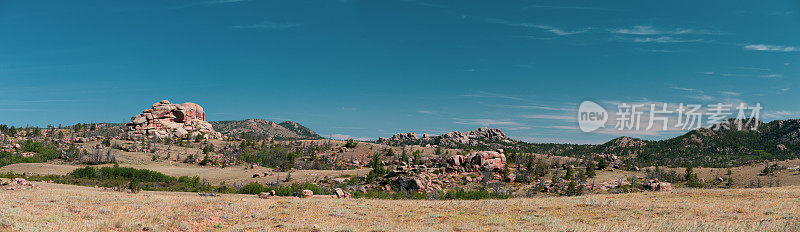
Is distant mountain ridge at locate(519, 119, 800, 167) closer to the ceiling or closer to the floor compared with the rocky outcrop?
closer to the ceiling

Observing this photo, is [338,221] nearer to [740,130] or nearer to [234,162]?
[234,162]

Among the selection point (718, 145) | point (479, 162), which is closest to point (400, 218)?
point (479, 162)

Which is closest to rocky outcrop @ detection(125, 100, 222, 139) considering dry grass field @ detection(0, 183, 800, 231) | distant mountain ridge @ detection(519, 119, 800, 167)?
distant mountain ridge @ detection(519, 119, 800, 167)

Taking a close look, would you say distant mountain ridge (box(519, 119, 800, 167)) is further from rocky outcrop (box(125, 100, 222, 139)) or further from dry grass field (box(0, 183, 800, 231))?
rocky outcrop (box(125, 100, 222, 139))

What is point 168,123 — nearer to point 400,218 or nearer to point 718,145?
point 400,218

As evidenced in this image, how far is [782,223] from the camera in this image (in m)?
16.1

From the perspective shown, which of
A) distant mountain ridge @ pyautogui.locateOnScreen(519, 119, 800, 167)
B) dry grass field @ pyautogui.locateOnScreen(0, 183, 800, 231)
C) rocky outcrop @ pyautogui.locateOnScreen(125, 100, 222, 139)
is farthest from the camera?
rocky outcrop @ pyautogui.locateOnScreen(125, 100, 222, 139)

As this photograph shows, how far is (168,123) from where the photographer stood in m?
175

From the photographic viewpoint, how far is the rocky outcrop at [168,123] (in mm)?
165125

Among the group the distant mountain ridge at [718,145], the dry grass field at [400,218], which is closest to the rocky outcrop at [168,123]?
the distant mountain ridge at [718,145]

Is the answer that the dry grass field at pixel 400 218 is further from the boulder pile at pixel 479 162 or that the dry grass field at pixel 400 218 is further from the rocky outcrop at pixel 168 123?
the rocky outcrop at pixel 168 123

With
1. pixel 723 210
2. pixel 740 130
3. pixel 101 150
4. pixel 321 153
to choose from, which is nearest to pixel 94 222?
pixel 723 210

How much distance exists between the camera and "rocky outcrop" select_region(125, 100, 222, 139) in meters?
165

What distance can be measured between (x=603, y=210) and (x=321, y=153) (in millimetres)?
131040
